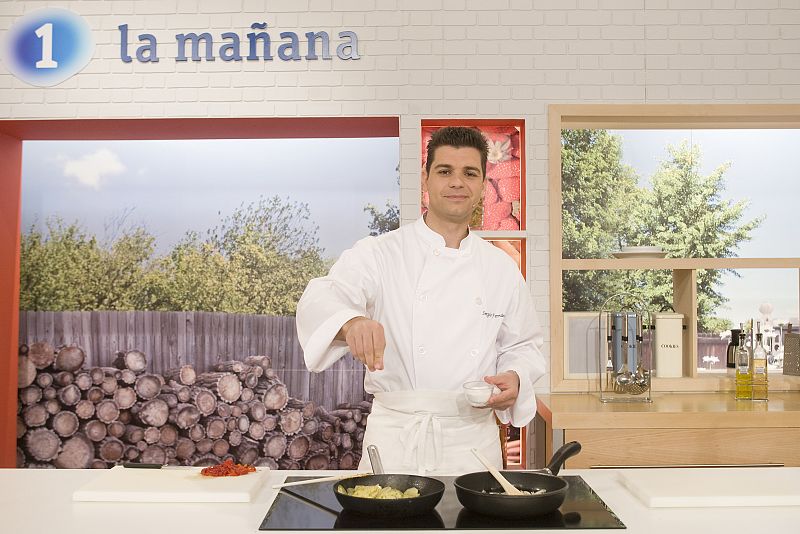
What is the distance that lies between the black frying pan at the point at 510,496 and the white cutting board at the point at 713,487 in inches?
10.2

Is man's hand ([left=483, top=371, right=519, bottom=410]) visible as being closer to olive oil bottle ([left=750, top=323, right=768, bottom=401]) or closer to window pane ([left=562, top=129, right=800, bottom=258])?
olive oil bottle ([left=750, top=323, right=768, bottom=401])

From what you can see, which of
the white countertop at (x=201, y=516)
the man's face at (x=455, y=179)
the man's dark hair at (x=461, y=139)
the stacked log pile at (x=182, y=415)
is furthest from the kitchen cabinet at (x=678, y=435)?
the stacked log pile at (x=182, y=415)

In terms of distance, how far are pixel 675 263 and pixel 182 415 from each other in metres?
3.32

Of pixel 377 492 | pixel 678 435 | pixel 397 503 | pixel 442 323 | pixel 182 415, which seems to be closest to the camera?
pixel 397 503

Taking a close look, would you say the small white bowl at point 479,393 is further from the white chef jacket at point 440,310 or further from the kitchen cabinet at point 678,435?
the kitchen cabinet at point 678,435

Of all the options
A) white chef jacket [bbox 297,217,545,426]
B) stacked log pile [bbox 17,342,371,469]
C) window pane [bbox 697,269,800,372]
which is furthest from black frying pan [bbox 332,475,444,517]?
stacked log pile [bbox 17,342,371,469]

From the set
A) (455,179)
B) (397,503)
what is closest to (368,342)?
(397,503)

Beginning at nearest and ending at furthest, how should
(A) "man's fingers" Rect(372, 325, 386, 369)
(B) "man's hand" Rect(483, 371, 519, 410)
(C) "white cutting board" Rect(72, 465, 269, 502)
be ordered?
(C) "white cutting board" Rect(72, 465, 269, 502) → (A) "man's fingers" Rect(372, 325, 386, 369) → (B) "man's hand" Rect(483, 371, 519, 410)

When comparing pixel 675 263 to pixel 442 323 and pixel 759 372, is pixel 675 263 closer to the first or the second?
pixel 759 372

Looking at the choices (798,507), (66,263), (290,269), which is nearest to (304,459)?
(290,269)

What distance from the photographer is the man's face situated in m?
2.88

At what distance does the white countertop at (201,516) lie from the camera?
177cm

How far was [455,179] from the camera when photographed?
9.43 ft

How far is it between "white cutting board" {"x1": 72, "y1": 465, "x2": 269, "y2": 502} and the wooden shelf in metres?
2.51
